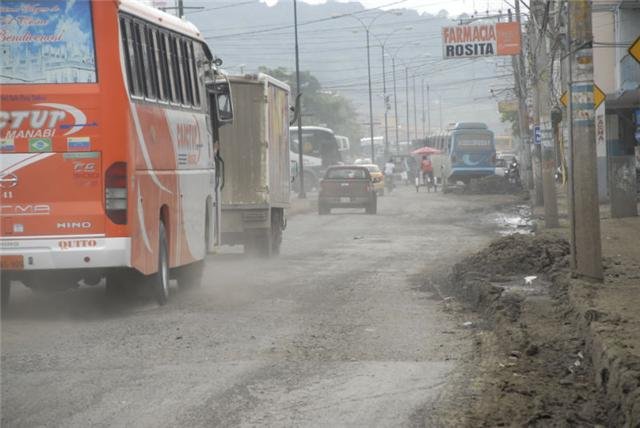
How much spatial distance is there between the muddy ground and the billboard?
80.0 ft

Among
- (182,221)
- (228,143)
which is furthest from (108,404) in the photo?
(228,143)

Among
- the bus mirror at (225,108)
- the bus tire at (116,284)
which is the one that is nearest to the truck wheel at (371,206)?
the bus mirror at (225,108)

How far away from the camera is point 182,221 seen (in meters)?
16.2

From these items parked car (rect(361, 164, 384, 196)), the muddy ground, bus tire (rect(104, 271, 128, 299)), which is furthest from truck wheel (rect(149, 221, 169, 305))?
parked car (rect(361, 164, 384, 196))

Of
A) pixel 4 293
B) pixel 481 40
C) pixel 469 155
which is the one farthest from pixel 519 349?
pixel 469 155

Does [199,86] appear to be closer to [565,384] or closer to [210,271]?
[210,271]

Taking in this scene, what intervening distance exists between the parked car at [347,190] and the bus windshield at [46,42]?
28.6m

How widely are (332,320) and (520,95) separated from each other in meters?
36.5

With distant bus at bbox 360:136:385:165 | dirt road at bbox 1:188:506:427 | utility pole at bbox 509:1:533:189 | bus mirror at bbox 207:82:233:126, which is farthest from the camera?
distant bus at bbox 360:136:385:165

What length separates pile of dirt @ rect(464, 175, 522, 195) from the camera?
60500 millimetres

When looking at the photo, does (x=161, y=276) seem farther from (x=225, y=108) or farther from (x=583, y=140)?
(x=583, y=140)

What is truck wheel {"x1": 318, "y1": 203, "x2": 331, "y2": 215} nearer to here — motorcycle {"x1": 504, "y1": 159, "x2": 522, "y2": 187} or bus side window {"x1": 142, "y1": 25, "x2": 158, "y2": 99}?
motorcycle {"x1": 504, "y1": 159, "x2": 522, "y2": 187}

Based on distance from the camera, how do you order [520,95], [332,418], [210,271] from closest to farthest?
1. [332,418]
2. [210,271]
3. [520,95]

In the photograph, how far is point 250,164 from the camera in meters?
22.7
